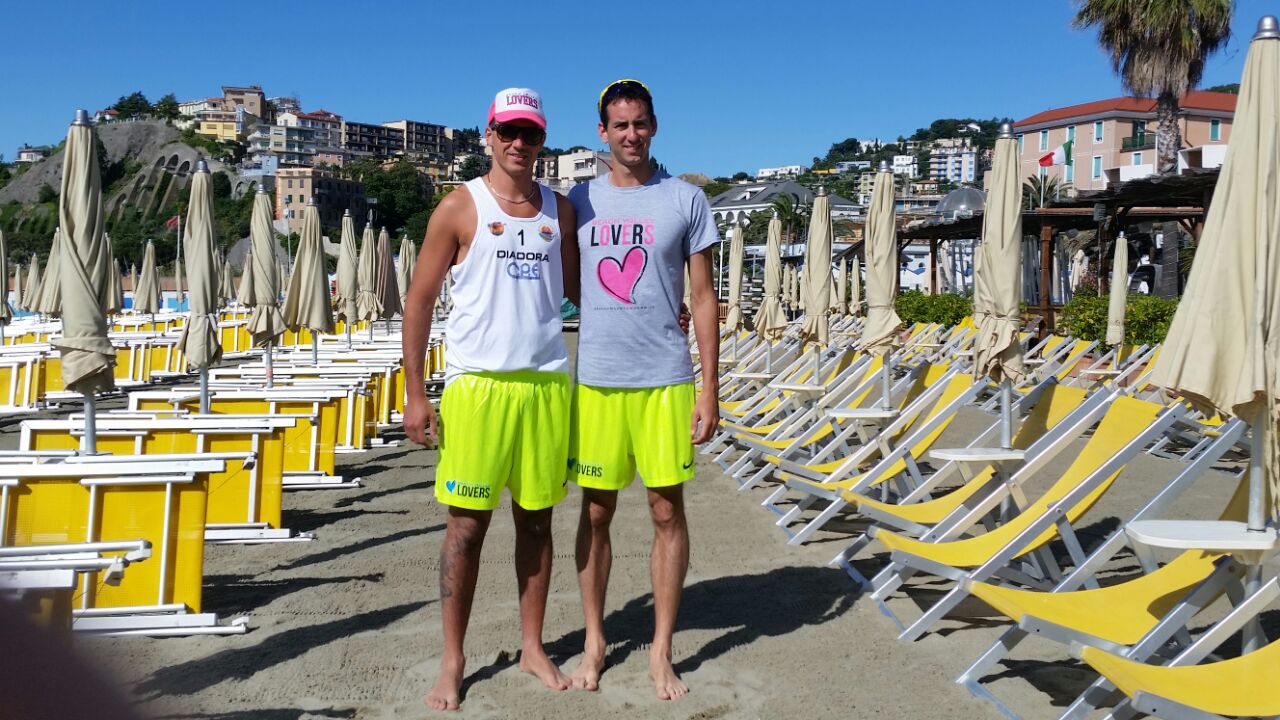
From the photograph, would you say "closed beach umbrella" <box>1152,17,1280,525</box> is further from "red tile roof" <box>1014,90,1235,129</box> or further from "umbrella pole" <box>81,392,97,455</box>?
"red tile roof" <box>1014,90,1235,129</box>

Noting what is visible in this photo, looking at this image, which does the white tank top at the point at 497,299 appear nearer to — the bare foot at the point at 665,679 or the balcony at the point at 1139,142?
the bare foot at the point at 665,679

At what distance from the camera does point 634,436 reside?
338 cm

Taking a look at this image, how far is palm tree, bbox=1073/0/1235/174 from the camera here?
23453 millimetres

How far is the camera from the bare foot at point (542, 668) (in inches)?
133

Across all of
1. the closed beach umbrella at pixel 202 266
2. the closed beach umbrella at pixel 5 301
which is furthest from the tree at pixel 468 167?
the closed beach umbrella at pixel 202 266

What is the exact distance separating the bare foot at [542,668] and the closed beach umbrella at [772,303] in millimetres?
8780

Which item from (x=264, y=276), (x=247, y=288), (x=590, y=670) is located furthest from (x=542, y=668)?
(x=247, y=288)

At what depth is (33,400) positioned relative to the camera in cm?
1285

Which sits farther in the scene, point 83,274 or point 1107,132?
point 1107,132

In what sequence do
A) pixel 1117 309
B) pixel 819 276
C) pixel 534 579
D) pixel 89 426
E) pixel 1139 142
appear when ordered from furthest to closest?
pixel 1139 142
pixel 1117 309
pixel 819 276
pixel 89 426
pixel 534 579

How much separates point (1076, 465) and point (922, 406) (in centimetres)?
200

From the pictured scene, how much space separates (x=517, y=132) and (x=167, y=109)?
19773 centimetres

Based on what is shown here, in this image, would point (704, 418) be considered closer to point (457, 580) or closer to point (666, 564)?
point (666, 564)

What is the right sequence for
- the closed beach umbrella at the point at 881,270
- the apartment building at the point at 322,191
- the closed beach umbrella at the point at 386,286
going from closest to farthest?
the closed beach umbrella at the point at 881,270
the closed beach umbrella at the point at 386,286
the apartment building at the point at 322,191
